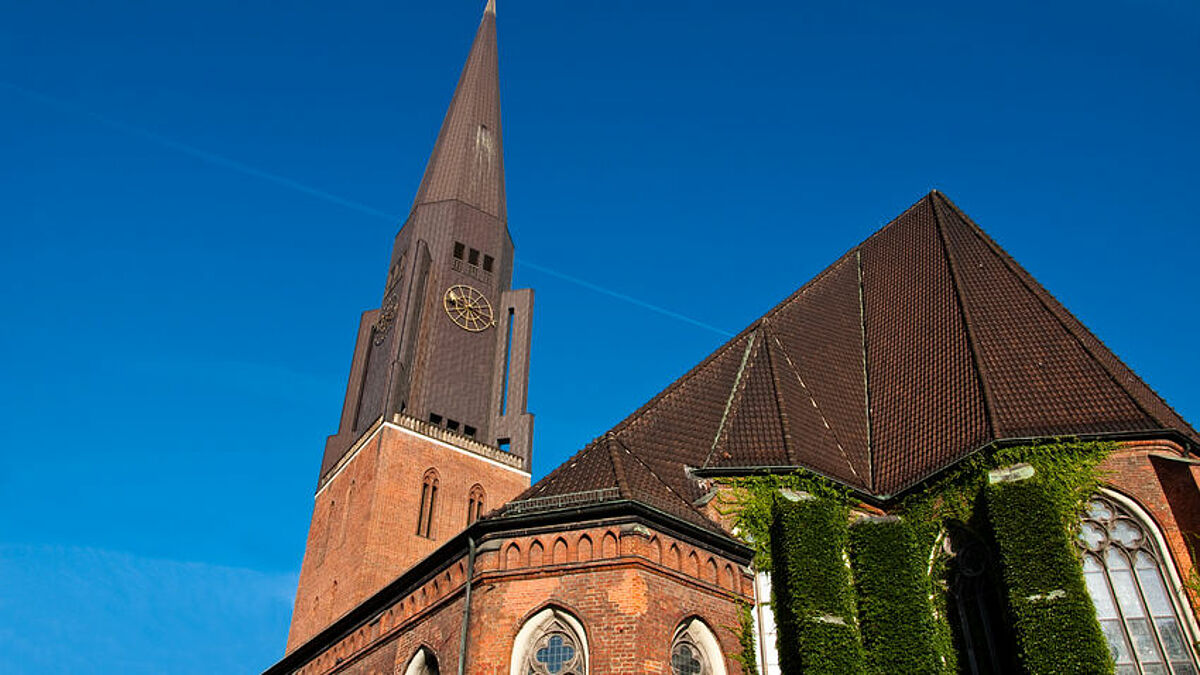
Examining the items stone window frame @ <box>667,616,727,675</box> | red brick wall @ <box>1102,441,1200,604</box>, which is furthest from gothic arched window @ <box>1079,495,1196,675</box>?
stone window frame @ <box>667,616,727,675</box>

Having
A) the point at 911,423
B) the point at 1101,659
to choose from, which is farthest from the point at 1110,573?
the point at 911,423

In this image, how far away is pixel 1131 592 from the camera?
1398cm

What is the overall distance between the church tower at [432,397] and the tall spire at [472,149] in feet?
0.22

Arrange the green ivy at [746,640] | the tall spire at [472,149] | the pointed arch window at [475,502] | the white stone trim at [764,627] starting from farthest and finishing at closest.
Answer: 1. the tall spire at [472,149]
2. the pointed arch window at [475,502]
3. the white stone trim at [764,627]
4. the green ivy at [746,640]

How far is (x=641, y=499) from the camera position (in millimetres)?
14969

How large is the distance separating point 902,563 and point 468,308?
3053 centimetres

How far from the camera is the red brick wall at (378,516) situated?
35312mm

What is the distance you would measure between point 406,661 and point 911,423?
31.9 ft

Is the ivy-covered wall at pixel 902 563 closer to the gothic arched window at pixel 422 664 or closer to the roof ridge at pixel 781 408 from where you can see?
the roof ridge at pixel 781 408

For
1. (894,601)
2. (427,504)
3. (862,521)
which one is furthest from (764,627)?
(427,504)

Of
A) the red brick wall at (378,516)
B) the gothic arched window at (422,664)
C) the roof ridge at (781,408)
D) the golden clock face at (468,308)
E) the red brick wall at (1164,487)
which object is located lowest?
the gothic arched window at (422,664)

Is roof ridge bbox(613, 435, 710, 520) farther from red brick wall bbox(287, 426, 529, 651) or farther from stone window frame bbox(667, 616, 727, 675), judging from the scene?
red brick wall bbox(287, 426, 529, 651)

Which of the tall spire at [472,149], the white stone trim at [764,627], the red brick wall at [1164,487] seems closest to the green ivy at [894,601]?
the white stone trim at [764,627]

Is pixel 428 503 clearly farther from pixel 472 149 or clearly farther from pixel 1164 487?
pixel 1164 487
